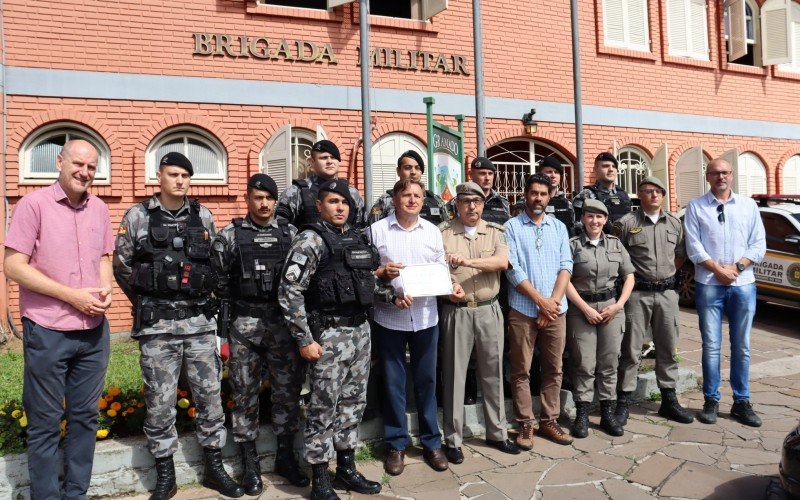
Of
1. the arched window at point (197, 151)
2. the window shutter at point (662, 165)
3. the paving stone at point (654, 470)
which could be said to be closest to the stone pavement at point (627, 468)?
the paving stone at point (654, 470)

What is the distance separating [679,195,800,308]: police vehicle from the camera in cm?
811

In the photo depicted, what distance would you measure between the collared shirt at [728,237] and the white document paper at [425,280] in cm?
241

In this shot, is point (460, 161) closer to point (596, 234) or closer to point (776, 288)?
point (596, 234)

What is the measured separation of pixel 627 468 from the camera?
3.92 m

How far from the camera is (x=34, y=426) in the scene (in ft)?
10.1

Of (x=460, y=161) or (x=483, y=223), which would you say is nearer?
(x=483, y=223)

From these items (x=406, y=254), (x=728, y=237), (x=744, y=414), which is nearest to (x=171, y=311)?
(x=406, y=254)

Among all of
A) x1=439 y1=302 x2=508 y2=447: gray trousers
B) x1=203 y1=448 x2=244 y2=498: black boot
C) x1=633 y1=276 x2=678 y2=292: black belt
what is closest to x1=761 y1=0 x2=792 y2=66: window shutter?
x1=633 y1=276 x2=678 y2=292: black belt

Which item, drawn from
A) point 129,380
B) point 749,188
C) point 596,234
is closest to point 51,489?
point 129,380

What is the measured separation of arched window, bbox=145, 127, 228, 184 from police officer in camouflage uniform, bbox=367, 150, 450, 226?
13.7ft

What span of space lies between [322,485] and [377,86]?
6.68m

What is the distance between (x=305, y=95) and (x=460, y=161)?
2782mm

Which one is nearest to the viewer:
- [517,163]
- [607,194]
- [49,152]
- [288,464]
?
[288,464]

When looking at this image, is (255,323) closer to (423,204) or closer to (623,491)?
(423,204)
